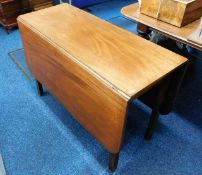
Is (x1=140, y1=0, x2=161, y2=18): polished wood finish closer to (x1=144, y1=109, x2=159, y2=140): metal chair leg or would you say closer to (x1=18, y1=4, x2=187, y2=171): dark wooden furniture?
(x1=18, y1=4, x2=187, y2=171): dark wooden furniture

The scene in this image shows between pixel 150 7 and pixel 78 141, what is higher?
pixel 150 7

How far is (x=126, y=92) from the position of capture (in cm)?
83

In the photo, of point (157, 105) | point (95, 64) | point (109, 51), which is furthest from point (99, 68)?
point (157, 105)

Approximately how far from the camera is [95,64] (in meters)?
0.97

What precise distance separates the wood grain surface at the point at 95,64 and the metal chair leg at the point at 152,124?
369 millimetres

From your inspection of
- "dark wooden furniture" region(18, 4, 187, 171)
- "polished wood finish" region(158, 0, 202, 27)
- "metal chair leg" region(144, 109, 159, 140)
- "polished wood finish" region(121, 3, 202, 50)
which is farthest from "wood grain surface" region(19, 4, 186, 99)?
"metal chair leg" region(144, 109, 159, 140)

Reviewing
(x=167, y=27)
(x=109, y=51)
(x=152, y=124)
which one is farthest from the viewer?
(x=152, y=124)

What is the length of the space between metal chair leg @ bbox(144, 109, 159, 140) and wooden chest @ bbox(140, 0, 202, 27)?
1.69 feet

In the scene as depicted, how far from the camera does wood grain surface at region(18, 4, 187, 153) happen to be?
0.90 metres

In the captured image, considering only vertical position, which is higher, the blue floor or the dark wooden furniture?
the dark wooden furniture

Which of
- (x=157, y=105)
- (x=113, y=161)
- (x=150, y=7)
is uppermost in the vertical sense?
(x=150, y=7)

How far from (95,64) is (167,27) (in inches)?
19.3

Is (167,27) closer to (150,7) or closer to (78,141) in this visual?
(150,7)

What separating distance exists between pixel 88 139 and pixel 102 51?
65 cm
